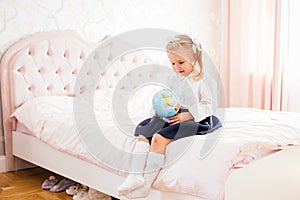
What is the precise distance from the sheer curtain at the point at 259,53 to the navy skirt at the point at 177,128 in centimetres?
180

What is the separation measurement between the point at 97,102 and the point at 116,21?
37.6 inches

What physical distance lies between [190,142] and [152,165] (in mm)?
207

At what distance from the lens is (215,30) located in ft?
14.9

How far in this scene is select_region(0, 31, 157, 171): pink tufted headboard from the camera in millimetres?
3184

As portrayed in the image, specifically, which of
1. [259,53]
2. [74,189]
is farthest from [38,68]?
[259,53]

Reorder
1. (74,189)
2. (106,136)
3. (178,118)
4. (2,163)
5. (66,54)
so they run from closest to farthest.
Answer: (178,118) < (106,136) < (74,189) < (2,163) < (66,54)

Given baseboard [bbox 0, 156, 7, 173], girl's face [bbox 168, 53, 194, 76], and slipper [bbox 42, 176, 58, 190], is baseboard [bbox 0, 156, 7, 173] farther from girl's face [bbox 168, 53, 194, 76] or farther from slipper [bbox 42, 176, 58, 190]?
girl's face [bbox 168, 53, 194, 76]

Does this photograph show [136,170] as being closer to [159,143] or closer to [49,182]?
[159,143]

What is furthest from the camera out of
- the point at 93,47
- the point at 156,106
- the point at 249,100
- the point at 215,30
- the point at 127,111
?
the point at 215,30

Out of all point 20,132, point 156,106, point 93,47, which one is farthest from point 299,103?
point 20,132

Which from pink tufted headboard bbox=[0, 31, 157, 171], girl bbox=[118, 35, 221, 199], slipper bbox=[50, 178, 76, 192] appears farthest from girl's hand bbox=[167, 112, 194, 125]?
pink tufted headboard bbox=[0, 31, 157, 171]

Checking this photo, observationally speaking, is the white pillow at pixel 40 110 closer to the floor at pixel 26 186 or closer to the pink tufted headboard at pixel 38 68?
the pink tufted headboard at pixel 38 68

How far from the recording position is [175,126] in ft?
6.81

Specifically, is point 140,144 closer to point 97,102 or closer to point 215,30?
point 97,102
